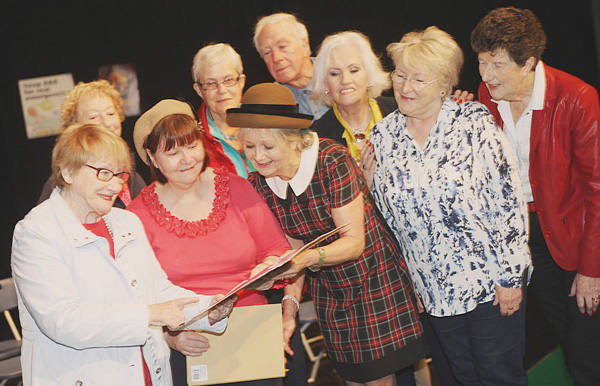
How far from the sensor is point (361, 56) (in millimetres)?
3146

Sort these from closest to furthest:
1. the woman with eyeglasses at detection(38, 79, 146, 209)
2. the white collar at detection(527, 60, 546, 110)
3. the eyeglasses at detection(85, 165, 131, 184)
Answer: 1. the eyeglasses at detection(85, 165, 131, 184)
2. the white collar at detection(527, 60, 546, 110)
3. the woman with eyeglasses at detection(38, 79, 146, 209)

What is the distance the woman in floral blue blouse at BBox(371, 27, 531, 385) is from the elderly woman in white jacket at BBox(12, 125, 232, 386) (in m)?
0.94

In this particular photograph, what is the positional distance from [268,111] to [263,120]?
0.15 feet

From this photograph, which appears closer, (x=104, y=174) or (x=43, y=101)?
(x=104, y=174)

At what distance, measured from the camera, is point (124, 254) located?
2234 mm

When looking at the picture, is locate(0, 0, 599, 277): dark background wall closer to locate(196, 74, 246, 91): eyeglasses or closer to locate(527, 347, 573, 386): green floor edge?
locate(196, 74, 246, 91): eyeglasses

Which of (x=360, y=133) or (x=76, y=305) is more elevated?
(x=360, y=133)

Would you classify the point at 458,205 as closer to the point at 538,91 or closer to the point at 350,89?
Answer: the point at 538,91

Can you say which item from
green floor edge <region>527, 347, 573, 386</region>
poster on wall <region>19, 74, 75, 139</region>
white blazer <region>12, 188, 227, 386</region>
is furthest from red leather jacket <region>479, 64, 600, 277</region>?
poster on wall <region>19, 74, 75, 139</region>

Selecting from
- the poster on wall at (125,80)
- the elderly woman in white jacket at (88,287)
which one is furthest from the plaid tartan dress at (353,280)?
the poster on wall at (125,80)

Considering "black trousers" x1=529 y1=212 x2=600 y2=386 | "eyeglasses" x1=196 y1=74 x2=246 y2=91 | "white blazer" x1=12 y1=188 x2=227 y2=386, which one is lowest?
"black trousers" x1=529 y1=212 x2=600 y2=386

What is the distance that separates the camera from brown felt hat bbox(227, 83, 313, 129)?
8.17ft

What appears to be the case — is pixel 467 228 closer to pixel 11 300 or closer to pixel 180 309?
pixel 180 309

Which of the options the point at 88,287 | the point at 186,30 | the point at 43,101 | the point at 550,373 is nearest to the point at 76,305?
the point at 88,287
